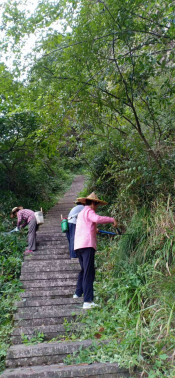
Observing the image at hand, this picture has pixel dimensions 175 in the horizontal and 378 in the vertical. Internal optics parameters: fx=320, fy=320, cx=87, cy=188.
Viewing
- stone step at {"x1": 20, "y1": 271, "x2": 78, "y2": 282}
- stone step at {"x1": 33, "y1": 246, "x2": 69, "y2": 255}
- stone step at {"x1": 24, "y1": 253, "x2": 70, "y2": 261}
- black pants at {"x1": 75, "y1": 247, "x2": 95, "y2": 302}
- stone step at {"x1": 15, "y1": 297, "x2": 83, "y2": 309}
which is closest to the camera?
black pants at {"x1": 75, "y1": 247, "x2": 95, "y2": 302}

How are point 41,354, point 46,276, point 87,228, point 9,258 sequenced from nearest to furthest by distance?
point 41,354 < point 87,228 < point 46,276 < point 9,258

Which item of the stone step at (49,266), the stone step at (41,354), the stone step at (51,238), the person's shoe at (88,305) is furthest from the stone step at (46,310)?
the stone step at (51,238)

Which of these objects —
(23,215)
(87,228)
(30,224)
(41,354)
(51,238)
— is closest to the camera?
(41,354)

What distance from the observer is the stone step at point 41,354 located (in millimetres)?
3721

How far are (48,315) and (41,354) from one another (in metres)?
0.88

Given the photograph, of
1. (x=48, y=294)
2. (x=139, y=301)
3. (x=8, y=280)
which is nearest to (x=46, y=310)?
(x=48, y=294)

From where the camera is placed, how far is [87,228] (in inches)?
192

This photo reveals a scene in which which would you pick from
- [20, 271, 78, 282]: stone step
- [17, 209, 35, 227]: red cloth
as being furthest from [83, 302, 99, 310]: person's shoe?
[17, 209, 35, 227]: red cloth

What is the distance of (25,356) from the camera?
12.3ft

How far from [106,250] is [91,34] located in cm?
412

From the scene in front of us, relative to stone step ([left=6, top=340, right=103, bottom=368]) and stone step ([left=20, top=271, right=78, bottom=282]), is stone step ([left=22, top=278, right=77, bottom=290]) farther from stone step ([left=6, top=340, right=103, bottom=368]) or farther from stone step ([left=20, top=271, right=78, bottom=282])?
stone step ([left=6, top=340, right=103, bottom=368])

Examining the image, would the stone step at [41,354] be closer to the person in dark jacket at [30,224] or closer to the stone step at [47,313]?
the stone step at [47,313]

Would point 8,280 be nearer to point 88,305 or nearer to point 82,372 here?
point 88,305

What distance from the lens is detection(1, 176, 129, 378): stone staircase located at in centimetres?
330
